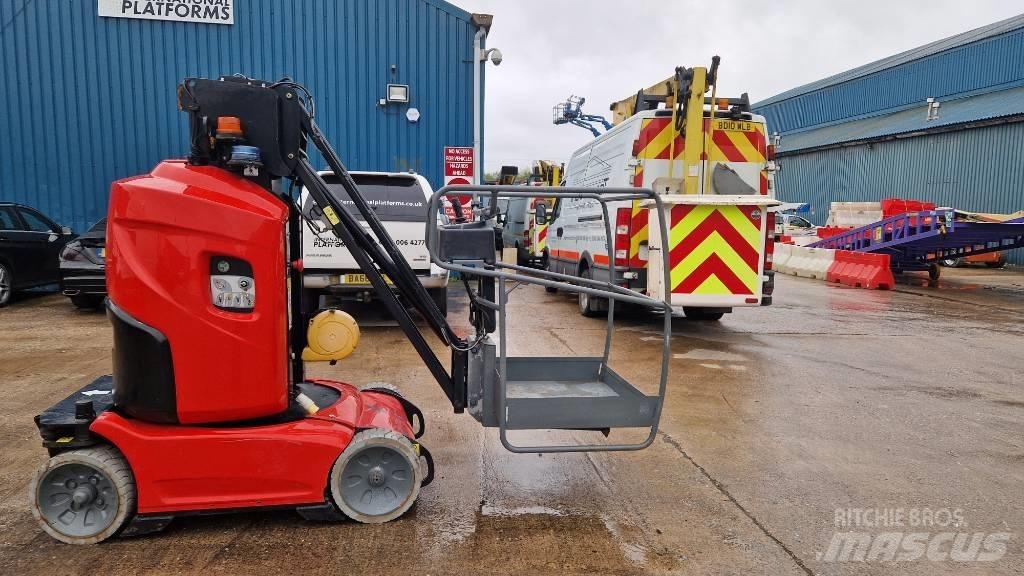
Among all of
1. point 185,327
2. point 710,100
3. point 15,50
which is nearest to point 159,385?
point 185,327

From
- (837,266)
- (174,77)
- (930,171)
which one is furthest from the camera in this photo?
(930,171)

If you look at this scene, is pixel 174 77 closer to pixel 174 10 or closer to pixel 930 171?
pixel 174 10

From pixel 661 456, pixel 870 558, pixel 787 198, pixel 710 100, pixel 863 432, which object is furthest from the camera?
pixel 787 198

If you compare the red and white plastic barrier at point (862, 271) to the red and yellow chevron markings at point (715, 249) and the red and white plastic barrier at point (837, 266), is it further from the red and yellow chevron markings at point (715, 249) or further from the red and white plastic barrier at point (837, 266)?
the red and yellow chevron markings at point (715, 249)

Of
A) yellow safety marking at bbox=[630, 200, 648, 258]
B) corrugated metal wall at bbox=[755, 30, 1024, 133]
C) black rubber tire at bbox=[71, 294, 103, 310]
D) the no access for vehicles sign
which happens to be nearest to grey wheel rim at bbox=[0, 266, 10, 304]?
black rubber tire at bbox=[71, 294, 103, 310]

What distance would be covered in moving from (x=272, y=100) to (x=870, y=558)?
348 cm

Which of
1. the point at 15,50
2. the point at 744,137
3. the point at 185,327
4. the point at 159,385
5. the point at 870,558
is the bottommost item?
the point at 870,558

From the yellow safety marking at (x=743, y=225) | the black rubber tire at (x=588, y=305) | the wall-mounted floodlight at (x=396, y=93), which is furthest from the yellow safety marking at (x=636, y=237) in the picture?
the wall-mounted floodlight at (x=396, y=93)

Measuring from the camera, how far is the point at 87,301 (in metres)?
9.77

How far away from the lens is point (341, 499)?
311 cm

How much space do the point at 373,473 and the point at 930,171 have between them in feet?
89.7

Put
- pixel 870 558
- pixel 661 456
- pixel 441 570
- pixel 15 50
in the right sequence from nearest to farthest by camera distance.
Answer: pixel 441 570
pixel 870 558
pixel 661 456
pixel 15 50

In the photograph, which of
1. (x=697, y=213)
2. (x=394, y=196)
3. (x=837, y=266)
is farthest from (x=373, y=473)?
(x=837, y=266)

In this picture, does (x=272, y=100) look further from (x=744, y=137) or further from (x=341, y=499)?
(x=744, y=137)
